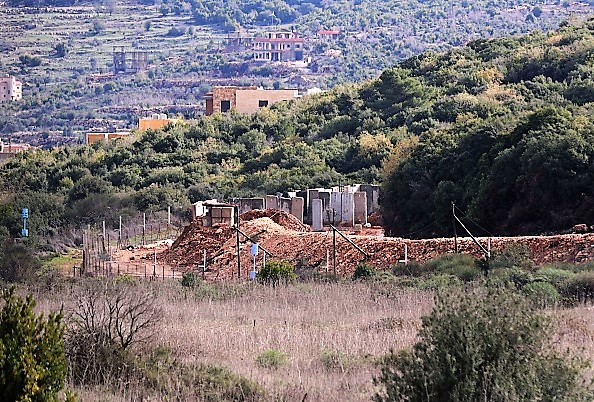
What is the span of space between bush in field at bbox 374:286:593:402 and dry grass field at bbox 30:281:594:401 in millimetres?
964

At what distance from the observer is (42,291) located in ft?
56.7

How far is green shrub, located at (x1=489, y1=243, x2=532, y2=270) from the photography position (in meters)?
18.7

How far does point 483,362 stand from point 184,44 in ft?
542

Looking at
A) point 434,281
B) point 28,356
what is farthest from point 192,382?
point 434,281

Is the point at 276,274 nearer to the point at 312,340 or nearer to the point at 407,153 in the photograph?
the point at 312,340

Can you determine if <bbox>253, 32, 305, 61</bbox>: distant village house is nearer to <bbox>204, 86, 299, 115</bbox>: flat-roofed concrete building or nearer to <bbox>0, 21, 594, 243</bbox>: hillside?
<bbox>204, 86, 299, 115</bbox>: flat-roofed concrete building

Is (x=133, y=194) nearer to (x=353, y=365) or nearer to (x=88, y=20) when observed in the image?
(x=353, y=365)

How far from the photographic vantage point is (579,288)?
16.1 meters

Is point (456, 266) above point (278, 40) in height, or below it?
below

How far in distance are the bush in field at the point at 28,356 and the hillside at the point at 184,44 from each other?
103m

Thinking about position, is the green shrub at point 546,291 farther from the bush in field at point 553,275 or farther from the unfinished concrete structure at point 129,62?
the unfinished concrete structure at point 129,62

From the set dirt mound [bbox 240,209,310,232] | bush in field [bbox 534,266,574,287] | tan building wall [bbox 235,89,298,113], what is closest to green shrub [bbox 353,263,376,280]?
bush in field [bbox 534,266,574,287]

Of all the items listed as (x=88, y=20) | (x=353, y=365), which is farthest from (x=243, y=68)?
(x=353, y=365)

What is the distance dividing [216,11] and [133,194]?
14611 cm
